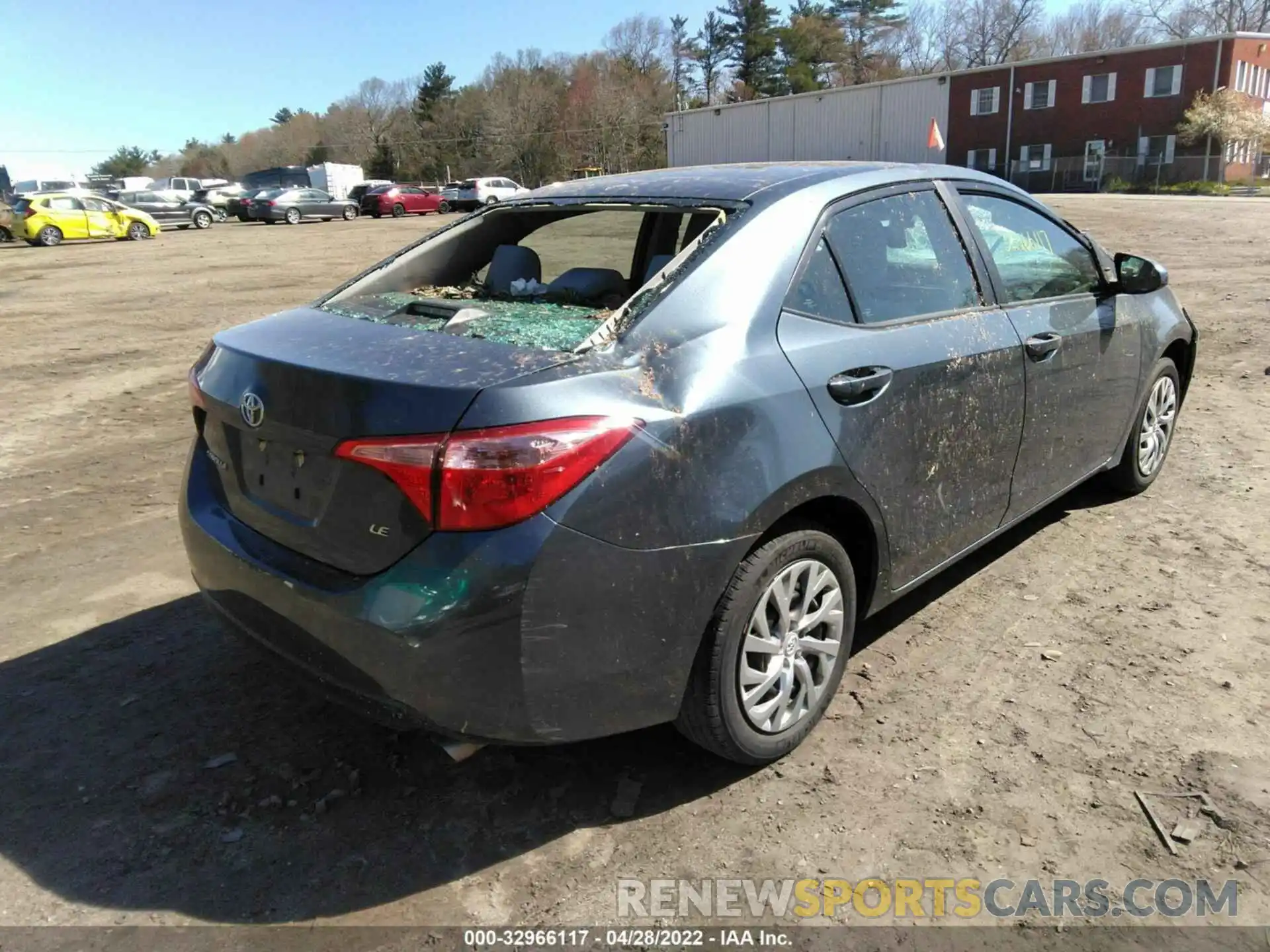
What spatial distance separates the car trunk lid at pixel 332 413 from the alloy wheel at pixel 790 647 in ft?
3.17

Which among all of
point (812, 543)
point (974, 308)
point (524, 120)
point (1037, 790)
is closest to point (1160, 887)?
point (1037, 790)

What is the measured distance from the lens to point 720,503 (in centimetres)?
243

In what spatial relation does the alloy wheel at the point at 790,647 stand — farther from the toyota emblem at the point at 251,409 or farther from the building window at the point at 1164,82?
the building window at the point at 1164,82

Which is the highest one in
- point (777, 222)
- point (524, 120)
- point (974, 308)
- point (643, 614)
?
point (524, 120)

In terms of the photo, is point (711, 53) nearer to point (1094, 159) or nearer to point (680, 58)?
point (680, 58)

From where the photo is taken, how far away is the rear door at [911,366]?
2.82m

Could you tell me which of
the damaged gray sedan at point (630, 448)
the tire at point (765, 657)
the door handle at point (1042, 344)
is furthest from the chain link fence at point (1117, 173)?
the tire at point (765, 657)

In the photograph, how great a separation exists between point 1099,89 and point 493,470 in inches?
2212

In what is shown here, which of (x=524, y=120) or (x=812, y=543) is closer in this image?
(x=812, y=543)

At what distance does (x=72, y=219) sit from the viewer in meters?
29.0

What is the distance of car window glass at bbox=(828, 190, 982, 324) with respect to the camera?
3.06 m

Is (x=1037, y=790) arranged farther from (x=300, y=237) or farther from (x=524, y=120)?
(x=524, y=120)

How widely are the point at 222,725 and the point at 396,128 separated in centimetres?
9669

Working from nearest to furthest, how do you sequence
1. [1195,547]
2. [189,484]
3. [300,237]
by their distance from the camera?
[189,484] → [1195,547] → [300,237]
